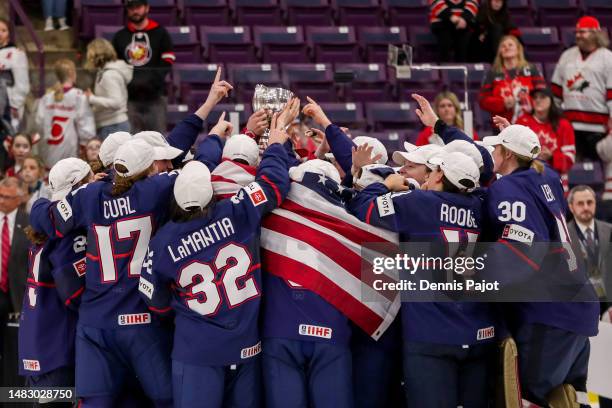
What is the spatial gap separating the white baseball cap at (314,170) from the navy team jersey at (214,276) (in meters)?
0.25

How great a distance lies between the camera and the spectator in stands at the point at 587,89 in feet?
32.5

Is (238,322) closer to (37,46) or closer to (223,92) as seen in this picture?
(223,92)

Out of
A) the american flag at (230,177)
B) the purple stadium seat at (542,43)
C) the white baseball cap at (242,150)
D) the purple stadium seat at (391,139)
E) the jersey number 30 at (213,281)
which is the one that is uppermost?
the purple stadium seat at (542,43)

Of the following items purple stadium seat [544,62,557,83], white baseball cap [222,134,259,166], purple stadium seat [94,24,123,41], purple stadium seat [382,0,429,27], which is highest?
purple stadium seat [382,0,429,27]

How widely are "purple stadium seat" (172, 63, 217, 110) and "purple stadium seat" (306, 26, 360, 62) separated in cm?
285

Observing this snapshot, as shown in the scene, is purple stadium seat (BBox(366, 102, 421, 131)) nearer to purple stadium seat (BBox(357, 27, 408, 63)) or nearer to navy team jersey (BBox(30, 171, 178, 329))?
navy team jersey (BBox(30, 171, 178, 329))

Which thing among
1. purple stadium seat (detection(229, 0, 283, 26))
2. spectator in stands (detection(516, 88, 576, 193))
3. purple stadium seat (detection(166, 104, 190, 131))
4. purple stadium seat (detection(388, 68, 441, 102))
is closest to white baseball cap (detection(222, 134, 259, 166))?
purple stadium seat (detection(166, 104, 190, 131))

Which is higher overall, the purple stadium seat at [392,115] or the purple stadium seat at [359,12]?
the purple stadium seat at [359,12]

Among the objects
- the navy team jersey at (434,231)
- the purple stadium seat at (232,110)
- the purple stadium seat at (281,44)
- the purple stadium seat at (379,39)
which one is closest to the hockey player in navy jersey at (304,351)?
the navy team jersey at (434,231)

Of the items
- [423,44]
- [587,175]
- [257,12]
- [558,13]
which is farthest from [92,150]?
[558,13]

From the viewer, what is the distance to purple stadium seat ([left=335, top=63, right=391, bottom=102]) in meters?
8.62

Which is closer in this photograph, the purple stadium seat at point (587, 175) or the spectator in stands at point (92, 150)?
the spectator in stands at point (92, 150)

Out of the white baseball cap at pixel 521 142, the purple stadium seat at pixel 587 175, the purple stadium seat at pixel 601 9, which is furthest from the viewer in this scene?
the purple stadium seat at pixel 601 9

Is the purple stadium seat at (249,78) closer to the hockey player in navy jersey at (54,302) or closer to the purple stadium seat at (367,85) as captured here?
the purple stadium seat at (367,85)
